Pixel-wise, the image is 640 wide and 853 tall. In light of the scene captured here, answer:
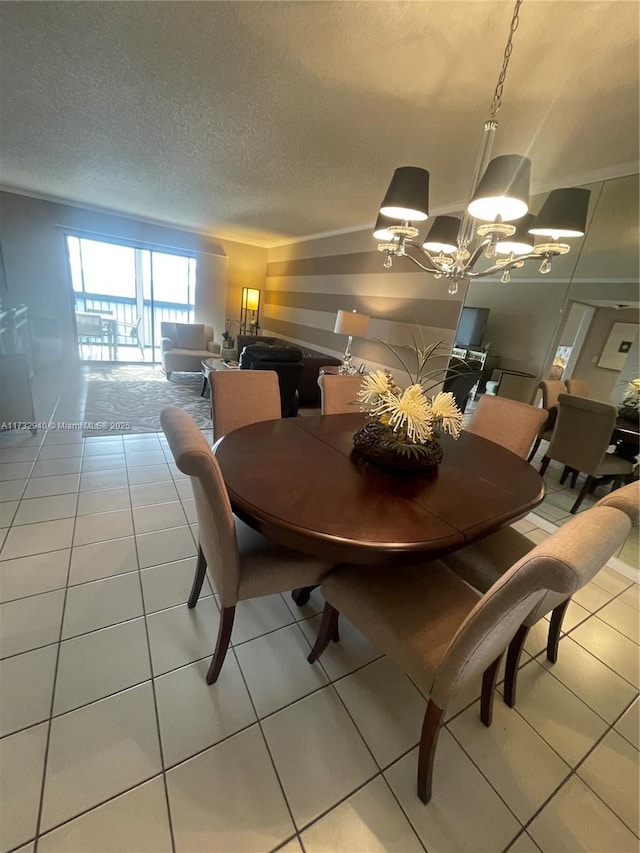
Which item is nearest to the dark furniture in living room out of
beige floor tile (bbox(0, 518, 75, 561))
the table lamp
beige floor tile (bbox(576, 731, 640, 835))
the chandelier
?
the table lamp

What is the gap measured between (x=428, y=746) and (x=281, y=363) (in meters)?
3.05

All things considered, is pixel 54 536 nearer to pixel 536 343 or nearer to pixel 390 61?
pixel 390 61

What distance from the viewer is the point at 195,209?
14.8 ft

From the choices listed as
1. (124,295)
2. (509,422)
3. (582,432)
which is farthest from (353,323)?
(124,295)

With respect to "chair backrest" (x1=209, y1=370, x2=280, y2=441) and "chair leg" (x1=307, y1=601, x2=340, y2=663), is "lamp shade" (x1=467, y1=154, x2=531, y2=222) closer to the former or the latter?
"chair backrest" (x1=209, y1=370, x2=280, y2=441)

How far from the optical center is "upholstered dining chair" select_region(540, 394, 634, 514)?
2.31 meters

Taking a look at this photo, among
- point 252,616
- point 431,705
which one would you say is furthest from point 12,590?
point 431,705

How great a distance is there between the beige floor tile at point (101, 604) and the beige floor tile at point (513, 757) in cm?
141

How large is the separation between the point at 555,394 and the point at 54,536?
3.56 metres

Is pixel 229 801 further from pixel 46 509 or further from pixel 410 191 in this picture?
pixel 410 191

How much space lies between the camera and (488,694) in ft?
3.81

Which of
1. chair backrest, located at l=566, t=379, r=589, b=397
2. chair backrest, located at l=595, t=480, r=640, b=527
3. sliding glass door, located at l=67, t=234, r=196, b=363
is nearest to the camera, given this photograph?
Result: chair backrest, located at l=595, t=480, r=640, b=527

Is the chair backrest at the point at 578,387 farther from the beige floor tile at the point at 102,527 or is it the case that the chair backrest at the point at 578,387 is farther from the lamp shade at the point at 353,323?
the beige floor tile at the point at 102,527

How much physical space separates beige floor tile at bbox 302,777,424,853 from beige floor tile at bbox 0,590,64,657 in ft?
3.83
